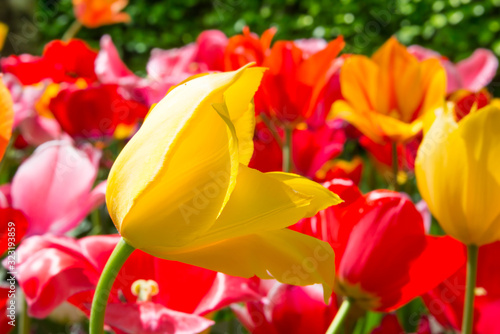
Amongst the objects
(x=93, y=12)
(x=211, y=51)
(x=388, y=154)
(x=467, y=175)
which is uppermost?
(x=467, y=175)

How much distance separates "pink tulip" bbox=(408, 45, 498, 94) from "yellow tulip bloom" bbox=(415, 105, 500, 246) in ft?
1.62

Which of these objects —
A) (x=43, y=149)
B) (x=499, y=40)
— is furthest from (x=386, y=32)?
(x=43, y=149)

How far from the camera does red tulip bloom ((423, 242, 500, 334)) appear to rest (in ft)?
1.56

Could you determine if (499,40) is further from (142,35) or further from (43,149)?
(43,149)

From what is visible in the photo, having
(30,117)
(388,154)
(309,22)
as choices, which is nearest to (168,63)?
(30,117)

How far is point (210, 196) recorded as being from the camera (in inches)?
11.4

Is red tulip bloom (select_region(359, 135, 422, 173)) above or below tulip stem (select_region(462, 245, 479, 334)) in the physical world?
below

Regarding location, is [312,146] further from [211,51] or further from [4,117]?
[4,117]

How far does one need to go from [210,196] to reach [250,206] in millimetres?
20

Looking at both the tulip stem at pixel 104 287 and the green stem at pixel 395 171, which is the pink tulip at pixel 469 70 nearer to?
the green stem at pixel 395 171

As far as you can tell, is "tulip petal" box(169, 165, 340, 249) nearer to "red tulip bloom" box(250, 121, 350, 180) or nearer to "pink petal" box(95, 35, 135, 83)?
"red tulip bloom" box(250, 121, 350, 180)

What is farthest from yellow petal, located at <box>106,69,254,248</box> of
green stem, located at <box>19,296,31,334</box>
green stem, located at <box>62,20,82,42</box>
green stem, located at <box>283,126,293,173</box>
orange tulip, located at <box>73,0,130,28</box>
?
orange tulip, located at <box>73,0,130,28</box>

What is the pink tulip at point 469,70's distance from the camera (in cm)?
91

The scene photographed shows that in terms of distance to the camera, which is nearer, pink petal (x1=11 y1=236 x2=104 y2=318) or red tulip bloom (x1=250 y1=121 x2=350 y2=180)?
pink petal (x1=11 y1=236 x2=104 y2=318)
